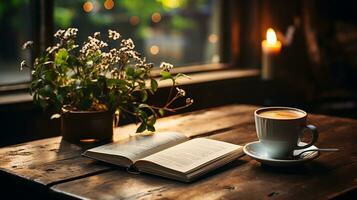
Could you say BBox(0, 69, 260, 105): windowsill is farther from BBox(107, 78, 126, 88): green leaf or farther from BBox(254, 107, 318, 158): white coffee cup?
BBox(254, 107, 318, 158): white coffee cup

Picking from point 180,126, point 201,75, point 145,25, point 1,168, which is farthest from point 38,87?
point 145,25

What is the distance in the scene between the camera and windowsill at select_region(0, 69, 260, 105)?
2408mm

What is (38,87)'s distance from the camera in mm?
1637

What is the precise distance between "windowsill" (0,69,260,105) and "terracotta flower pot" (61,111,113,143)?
0.78 metres

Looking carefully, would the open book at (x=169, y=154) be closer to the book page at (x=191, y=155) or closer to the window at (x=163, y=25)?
the book page at (x=191, y=155)

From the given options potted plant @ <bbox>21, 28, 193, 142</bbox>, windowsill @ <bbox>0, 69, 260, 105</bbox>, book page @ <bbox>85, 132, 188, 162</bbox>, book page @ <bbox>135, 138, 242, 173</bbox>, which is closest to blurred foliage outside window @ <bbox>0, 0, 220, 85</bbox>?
windowsill @ <bbox>0, 69, 260, 105</bbox>

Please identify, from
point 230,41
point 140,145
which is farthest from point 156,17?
point 140,145

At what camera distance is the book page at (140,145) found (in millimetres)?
1457

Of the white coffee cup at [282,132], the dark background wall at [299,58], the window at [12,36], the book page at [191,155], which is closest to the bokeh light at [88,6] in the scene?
the window at [12,36]

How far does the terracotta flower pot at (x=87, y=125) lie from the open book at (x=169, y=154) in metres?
0.09

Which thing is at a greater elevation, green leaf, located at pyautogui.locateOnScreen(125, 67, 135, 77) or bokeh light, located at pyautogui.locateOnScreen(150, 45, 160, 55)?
green leaf, located at pyautogui.locateOnScreen(125, 67, 135, 77)

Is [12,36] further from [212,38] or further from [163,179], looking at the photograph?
[163,179]

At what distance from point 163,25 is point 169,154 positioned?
2476 millimetres

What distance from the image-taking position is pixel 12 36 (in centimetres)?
339
